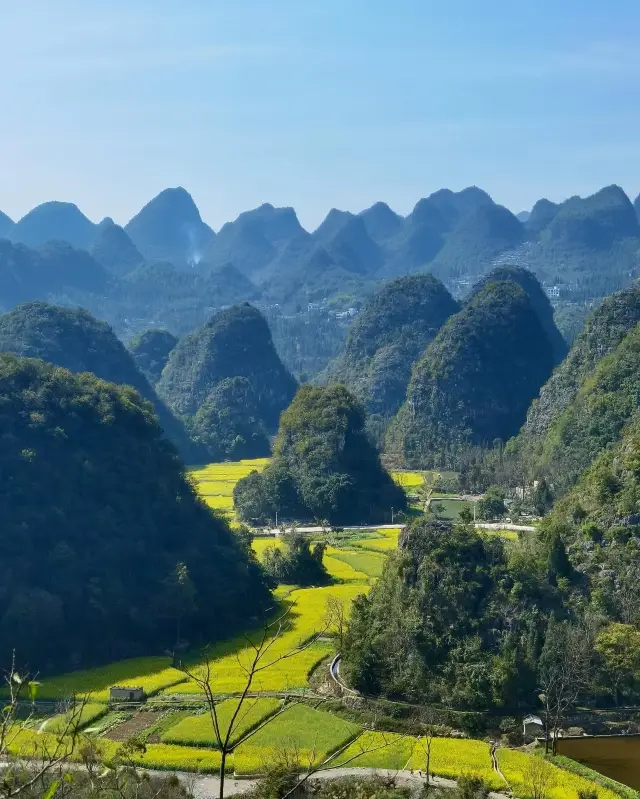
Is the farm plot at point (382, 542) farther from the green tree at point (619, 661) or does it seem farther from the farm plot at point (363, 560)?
the green tree at point (619, 661)

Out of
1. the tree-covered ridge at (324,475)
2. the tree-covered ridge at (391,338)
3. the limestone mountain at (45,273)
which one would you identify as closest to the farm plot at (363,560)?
the tree-covered ridge at (324,475)

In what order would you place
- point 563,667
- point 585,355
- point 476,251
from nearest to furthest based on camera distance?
point 563,667, point 585,355, point 476,251

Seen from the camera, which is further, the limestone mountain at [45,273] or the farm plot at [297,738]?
the limestone mountain at [45,273]

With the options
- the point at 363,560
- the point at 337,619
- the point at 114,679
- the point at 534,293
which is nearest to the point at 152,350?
the point at 534,293

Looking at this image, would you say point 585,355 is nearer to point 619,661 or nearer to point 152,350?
point 619,661

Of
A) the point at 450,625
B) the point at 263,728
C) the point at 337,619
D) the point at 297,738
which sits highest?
the point at 450,625

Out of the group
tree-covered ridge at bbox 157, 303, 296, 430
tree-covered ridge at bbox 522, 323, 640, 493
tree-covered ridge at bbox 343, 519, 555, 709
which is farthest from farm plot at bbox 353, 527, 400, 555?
tree-covered ridge at bbox 157, 303, 296, 430

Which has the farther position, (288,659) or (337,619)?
(337,619)
